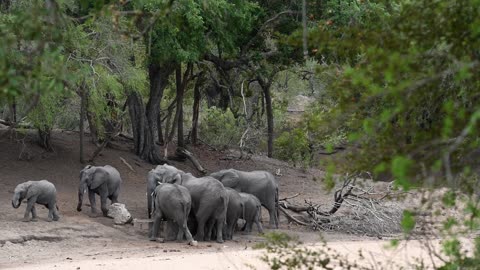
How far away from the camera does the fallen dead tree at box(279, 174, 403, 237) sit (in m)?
20.2

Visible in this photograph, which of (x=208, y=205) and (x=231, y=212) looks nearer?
(x=208, y=205)

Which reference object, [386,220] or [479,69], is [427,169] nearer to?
[479,69]

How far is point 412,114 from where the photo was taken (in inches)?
290

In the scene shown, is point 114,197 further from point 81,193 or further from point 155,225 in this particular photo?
point 155,225

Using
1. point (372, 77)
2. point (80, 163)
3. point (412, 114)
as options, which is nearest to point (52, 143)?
point (80, 163)

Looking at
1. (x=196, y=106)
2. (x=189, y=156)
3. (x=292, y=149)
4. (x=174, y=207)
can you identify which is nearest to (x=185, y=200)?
(x=174, y=207)

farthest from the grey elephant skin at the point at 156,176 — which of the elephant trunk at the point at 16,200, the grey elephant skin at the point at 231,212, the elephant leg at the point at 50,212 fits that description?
the elephant trunk at the point at 16,200

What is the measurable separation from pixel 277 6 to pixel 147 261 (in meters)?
14.5

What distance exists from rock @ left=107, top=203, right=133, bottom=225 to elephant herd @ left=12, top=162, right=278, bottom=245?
0.45 metres

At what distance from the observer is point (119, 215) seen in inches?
757

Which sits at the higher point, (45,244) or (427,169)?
(427,169)

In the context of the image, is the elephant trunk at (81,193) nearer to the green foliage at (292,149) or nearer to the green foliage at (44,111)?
the green foliage at (44,111)

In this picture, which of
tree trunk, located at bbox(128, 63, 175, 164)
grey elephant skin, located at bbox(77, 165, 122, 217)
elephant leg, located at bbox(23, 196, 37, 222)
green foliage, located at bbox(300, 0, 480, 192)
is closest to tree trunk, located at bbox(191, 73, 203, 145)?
tree trunk, located at bbox(128, 63, 175, 164)

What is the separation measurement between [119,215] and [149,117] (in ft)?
27.5
